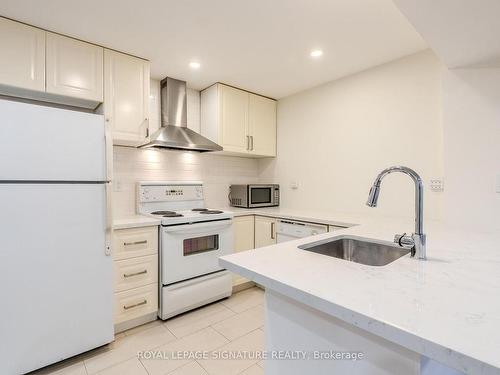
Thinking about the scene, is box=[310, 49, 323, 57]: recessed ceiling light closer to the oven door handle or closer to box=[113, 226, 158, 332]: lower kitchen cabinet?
the oven door handle

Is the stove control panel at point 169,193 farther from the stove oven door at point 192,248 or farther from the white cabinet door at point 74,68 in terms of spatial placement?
the white cabinet door at point 74,68

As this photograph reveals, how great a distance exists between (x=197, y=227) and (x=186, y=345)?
0.92 m

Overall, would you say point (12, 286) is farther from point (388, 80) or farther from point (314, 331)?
point (388, 80)

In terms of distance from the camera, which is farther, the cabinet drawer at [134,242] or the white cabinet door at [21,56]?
the cabinet drawer at [134,242]

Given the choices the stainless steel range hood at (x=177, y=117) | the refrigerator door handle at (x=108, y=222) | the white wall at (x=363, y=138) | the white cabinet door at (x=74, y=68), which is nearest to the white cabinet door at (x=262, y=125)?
the white wall at (x=363, y=138)

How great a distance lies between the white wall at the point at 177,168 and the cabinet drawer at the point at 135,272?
62 centimetres

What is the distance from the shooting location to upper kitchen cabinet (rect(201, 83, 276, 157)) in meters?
2.98

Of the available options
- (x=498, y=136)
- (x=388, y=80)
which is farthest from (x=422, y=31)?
(x=388, y=80)

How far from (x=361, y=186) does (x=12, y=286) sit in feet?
9.10

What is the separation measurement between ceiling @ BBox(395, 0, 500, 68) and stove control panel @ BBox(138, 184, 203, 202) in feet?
7.91

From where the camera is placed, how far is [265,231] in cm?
284

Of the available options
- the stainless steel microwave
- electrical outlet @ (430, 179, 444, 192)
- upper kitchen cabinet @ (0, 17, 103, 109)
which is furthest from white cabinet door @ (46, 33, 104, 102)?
electrical outlet @ (430, 179, 444, 192)

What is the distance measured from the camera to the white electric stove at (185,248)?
225 centimetres

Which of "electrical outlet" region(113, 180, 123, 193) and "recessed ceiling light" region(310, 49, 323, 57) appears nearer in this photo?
"recessed ceiling light" region(310, 49, 323, 57)
